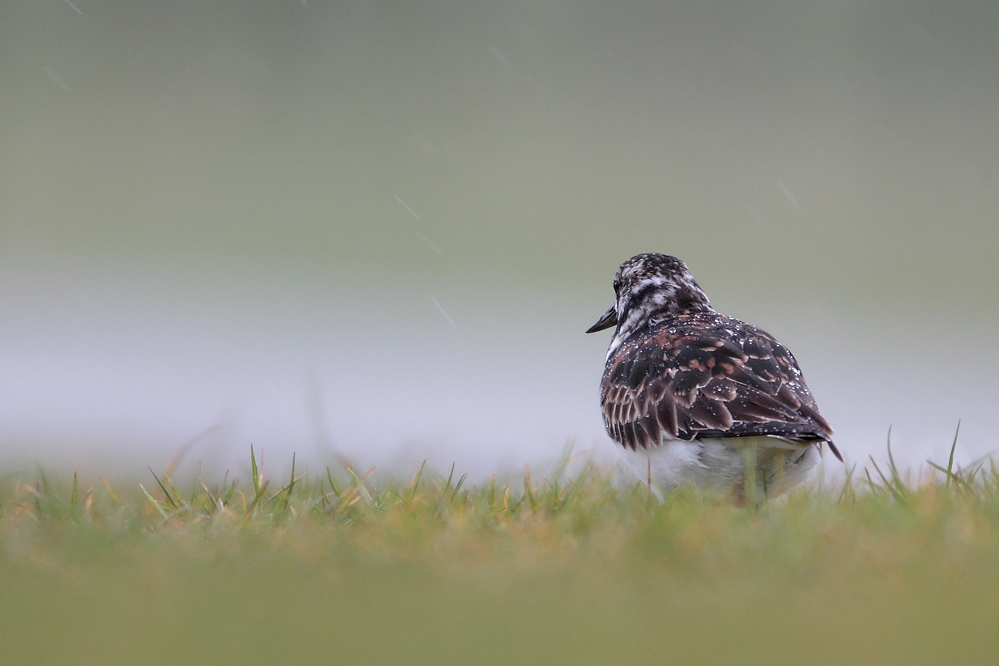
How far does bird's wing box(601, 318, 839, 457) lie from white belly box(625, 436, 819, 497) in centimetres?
8

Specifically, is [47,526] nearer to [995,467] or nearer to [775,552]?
[775,552]

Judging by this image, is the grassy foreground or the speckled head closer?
the grassy foreground

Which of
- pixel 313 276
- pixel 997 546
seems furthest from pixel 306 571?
pixel 313 276

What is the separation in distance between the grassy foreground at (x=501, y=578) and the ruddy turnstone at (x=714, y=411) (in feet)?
0.87

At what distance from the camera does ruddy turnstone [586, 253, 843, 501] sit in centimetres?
506

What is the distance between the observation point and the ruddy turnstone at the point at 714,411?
16.6ft

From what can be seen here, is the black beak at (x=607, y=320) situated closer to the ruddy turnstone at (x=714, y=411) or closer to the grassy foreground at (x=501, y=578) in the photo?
the ruddy turnstone at (x=714, y=411)

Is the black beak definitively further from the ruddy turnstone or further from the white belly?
the white belly

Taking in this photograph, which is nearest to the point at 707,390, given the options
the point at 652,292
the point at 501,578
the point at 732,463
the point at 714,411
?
the point at 714,411

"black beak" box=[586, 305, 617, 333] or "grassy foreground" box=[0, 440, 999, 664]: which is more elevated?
"black beak" box=[586, 305, 617, 333]

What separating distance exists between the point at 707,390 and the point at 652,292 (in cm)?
158

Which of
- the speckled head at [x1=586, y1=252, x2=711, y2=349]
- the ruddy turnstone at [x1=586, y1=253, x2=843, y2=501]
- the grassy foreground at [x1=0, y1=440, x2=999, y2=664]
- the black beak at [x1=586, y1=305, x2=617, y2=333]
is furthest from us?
the black beak at [x1=586, y1=305, x2=617, y2=333]

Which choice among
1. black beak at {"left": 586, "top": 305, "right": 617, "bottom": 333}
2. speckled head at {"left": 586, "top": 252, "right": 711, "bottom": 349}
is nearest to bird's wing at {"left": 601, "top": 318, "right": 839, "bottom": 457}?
speckled head at {"left": 586, "top": 252, "right": 711, "bottom": 349}

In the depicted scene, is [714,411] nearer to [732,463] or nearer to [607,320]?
[732,463]
